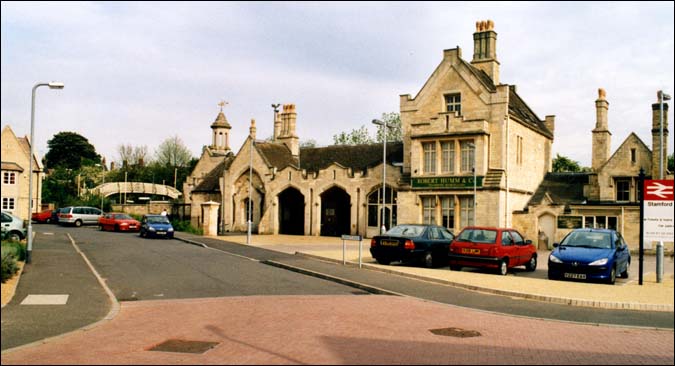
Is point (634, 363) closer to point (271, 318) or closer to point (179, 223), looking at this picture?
point (271, 318)

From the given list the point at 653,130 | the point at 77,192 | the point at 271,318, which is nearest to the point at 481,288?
the point at 271,318

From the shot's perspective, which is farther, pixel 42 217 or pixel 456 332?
pixel 42 217

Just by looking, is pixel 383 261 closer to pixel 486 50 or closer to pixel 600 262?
pixel 600 262

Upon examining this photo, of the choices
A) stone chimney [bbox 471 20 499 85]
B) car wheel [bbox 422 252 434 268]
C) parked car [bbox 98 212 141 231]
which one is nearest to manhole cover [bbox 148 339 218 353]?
car wheel [bbox 422 252 434 268]

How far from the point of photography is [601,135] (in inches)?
1572

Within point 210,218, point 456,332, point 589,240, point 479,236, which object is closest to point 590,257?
point 589,240

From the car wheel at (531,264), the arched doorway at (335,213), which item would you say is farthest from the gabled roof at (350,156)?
the car wheel at (531,264)

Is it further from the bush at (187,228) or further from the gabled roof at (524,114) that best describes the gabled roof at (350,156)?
the bush at (187,228)

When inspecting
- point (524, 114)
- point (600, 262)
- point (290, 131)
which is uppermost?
point (524, 114)

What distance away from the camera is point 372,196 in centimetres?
4294

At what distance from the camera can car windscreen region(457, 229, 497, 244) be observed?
20.9 metres

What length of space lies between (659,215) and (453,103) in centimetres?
2433

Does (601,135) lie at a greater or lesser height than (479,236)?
greater

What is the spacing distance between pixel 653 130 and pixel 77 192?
6464 cm
